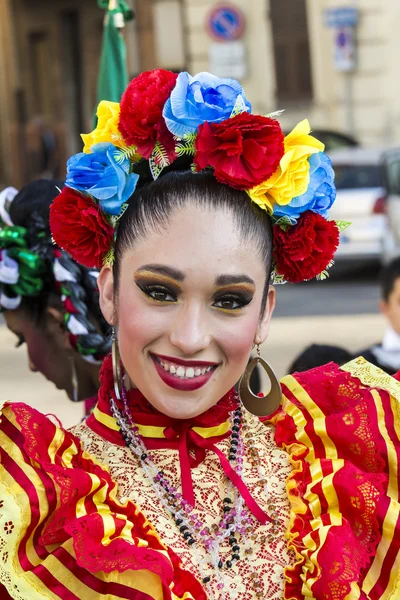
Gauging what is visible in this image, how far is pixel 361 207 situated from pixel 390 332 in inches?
306

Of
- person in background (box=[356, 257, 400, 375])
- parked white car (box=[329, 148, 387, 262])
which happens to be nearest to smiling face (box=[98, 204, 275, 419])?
person in background (box=[356, 257, 400, 375])

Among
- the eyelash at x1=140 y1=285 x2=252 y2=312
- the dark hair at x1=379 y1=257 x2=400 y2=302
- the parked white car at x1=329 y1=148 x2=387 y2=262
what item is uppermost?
the eyelash at x1=140 y1=285 x2=252 y2=312

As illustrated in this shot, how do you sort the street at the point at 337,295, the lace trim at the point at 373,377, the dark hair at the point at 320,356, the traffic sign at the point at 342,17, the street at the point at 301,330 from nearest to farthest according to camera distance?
1. the lace trim at the point at 373,377
2. the dark hair at the point at 320,356
3. the street at the point at 301,330
4. the street at the point at 337,295
5. the traffic sign at the point at 342,17

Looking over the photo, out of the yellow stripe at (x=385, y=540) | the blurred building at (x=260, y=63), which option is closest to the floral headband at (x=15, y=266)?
the yellow stripe at (x=385, y=540)

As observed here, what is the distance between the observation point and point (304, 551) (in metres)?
2.26

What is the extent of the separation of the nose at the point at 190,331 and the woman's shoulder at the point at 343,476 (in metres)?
0.37

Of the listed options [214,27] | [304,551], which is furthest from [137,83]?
[214,27]

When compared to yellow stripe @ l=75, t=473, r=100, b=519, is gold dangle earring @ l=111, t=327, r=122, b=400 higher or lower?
higher

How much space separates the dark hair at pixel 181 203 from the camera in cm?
224

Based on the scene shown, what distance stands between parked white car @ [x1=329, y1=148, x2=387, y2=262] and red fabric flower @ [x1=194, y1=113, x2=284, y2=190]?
9988 mm

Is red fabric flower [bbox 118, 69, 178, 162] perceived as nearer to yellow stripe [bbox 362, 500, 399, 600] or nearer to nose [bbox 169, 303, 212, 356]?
nose [bbox 169, 303, 212, 356]

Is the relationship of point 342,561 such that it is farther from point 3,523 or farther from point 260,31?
point 260,31

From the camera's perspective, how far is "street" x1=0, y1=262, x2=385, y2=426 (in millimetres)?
6668

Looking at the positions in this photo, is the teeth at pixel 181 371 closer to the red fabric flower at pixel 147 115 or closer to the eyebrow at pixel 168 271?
the eyebrow at pixel 168 271
